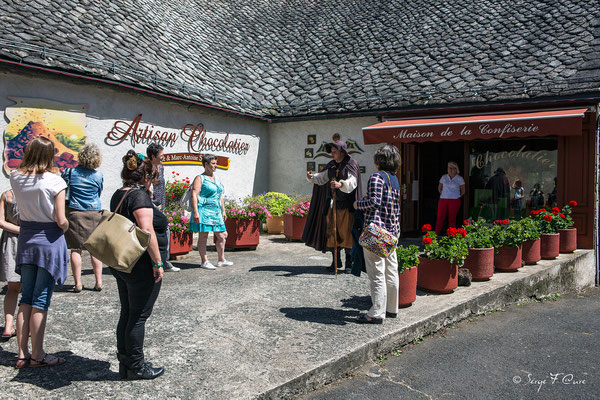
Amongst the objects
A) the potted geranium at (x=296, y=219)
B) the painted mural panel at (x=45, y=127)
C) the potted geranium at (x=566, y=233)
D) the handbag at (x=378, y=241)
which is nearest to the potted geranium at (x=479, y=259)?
the handbag at (x=378, y=241)

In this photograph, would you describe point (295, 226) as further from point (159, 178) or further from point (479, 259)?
point (479, 259)

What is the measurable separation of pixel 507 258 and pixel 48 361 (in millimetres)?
5908

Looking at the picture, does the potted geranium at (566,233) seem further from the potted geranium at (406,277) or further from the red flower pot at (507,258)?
the potted geranium at (406,277)

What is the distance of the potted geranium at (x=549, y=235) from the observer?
785 centimetres

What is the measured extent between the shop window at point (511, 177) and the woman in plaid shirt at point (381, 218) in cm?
627

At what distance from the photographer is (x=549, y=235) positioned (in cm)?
784

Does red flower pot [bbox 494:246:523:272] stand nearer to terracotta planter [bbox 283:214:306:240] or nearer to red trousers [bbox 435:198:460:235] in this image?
red trousers [bbox 435:198:460:235]

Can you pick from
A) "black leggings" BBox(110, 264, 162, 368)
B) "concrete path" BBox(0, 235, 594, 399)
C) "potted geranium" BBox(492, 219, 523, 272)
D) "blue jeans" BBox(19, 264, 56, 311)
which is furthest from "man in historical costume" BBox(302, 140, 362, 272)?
"blue jeans" BBox(19, 264, 56, 311)

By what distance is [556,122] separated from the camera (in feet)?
26.0

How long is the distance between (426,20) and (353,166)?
27.0 ft

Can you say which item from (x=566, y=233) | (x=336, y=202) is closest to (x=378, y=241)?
(x=336, y=202)

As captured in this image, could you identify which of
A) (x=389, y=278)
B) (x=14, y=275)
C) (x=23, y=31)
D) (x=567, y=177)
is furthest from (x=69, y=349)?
(x=567, y=177)

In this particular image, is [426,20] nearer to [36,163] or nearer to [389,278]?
[389,278]

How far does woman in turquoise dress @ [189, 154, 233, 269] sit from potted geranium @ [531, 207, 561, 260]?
5.23 metres
